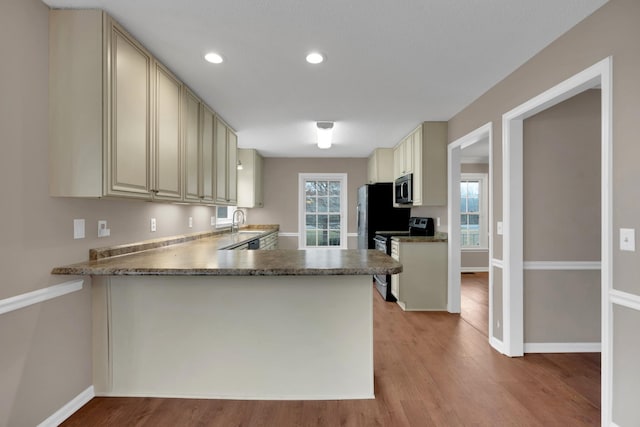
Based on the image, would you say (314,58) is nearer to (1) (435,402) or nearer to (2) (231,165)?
(2) (231,165)

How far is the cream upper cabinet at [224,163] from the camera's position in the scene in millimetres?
3633

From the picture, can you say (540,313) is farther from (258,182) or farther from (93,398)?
(258,182)

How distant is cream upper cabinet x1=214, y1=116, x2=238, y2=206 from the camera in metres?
3.63

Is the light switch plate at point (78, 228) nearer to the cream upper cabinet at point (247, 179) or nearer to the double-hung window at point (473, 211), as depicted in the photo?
the cream upper cabinet at point (247, 179)

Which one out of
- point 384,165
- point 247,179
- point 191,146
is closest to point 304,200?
point 247,179

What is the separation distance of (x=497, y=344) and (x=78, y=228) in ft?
11.1

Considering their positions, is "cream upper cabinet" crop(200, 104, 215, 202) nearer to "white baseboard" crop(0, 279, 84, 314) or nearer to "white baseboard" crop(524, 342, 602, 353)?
"white baseboard" crop(0, 279, 84, 314)

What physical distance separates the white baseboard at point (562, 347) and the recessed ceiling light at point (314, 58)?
2906 mm

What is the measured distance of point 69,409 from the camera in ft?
6.19

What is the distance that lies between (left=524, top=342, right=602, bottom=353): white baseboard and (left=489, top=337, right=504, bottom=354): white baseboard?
186 millimetres

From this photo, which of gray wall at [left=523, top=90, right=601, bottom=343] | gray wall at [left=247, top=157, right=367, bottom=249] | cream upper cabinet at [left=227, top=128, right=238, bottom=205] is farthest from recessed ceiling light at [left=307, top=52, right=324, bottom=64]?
gray wall at [left=247, top=157, right=367, bottom=249]

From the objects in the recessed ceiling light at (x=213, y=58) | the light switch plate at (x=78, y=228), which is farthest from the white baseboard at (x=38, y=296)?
the recessed ceiling light at (x=213, y=58)

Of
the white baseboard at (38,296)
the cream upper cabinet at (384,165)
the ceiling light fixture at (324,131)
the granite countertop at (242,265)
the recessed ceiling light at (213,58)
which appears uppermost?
the recessed ceiling light at (213,58)

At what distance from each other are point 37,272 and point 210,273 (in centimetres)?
89
